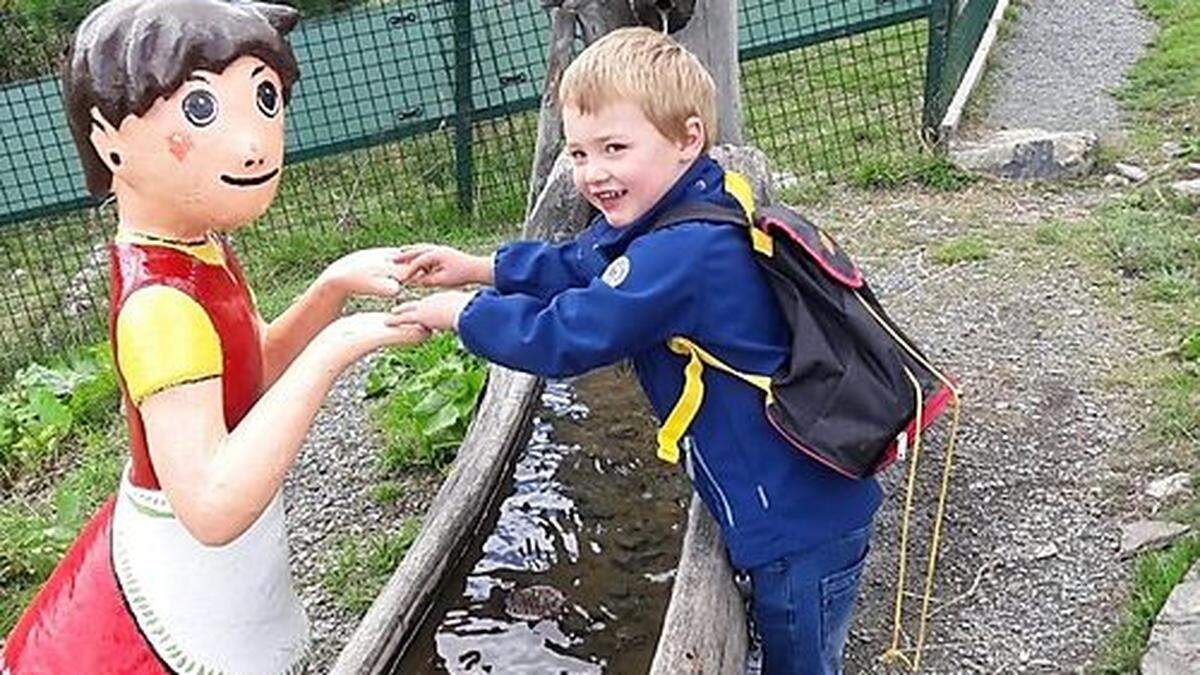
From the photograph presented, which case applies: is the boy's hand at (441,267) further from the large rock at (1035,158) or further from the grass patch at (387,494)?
the large rock at (1035,158)

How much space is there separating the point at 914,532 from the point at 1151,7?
688cm

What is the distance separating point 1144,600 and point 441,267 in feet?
6.56

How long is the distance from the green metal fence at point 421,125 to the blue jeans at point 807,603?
13.7 ft

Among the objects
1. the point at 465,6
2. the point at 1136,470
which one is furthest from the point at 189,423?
the point at 465,6

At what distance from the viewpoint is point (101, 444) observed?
5512 mm

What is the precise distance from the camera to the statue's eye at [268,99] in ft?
6.94

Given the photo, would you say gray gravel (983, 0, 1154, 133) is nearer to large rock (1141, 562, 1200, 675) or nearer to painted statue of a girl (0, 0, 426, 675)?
large rock (1141, 562, 1200, 675)

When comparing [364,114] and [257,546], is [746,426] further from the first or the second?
[364,114]

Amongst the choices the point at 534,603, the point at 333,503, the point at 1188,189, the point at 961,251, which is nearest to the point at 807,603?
the point at 534,603

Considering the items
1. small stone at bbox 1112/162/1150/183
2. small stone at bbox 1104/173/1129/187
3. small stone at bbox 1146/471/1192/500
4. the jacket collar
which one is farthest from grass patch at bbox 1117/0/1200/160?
the jacket collar

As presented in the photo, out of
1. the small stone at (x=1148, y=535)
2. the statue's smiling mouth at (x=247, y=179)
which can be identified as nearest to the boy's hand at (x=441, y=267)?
the statue's smiling mouth at (x=247, y=179)

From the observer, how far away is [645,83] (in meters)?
2.63

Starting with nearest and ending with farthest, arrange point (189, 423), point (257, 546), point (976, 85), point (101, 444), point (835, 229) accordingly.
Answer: point (189, 423), point (257, 546), point (101, 444), point (835, 229), point (976, 85)

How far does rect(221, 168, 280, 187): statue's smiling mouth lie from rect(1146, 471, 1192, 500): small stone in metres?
2.85
